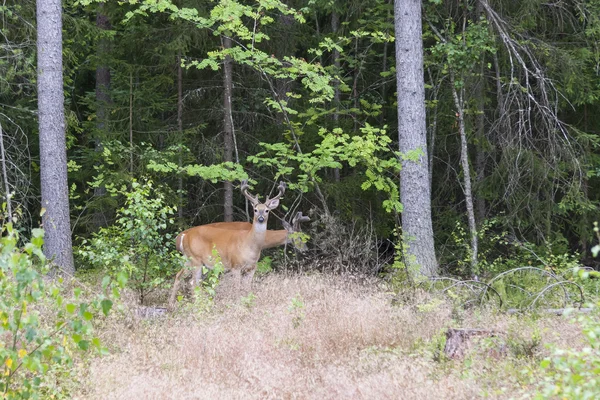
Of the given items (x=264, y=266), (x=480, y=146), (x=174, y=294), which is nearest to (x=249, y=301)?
(x=174, y=294)

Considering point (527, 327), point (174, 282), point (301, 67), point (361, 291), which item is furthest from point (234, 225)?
point (527, 327)

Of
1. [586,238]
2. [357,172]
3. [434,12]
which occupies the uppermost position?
[434,12]

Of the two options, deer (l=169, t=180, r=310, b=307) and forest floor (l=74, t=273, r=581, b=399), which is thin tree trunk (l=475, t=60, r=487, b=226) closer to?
deer (l=169, t=180, r=310, b=307)

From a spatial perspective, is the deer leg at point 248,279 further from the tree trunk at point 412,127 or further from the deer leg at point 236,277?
the tree trunk at point 412,127

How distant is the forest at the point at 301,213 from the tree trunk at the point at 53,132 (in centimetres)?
3

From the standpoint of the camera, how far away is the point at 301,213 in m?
13.2

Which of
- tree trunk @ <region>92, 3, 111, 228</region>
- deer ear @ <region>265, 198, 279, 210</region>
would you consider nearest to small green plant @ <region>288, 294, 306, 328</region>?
deer ear @ <region>265, 198, 279, 210</region>

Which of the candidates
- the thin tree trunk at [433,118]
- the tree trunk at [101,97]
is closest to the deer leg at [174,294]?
the tree trunk at [101,97]

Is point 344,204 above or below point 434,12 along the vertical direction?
below

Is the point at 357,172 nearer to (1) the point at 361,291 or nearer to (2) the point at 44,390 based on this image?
(1) the point at 361,291

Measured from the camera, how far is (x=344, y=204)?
1512cm

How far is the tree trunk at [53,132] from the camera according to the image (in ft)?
38.8

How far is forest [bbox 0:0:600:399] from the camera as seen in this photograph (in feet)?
21.6

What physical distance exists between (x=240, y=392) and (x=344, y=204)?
8808 mm
